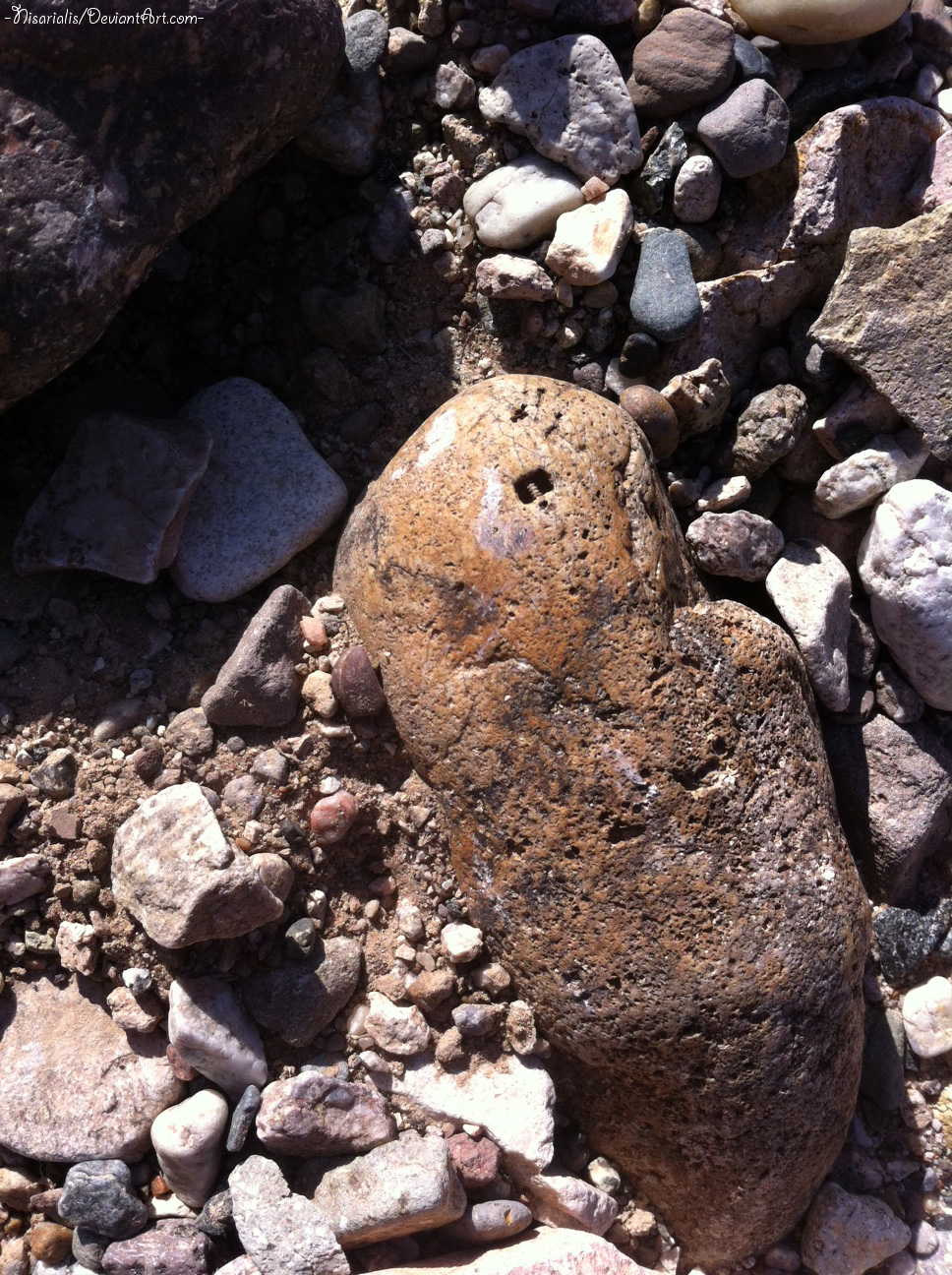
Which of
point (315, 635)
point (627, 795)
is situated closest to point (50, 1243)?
point (315, 635)

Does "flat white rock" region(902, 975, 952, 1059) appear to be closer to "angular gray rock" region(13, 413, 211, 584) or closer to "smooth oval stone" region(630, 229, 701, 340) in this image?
"smooth oval stone" region(630, 229, 701, 340)

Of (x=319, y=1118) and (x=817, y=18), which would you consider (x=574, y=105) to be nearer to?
(x=817, y=18)

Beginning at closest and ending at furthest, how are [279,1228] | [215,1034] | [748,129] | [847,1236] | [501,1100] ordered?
[279,1228] → [215,1034] → [501,1100] → [847,1236] → [748,129]

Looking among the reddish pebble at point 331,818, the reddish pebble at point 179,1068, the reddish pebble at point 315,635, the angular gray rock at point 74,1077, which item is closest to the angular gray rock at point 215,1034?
the reddish pebble at point 179,1068

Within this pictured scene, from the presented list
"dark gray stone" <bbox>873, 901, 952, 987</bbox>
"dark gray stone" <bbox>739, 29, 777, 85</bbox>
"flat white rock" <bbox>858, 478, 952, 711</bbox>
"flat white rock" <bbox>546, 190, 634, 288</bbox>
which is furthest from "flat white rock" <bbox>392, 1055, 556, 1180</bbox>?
"dark gray stone" <bbox>739, 29, 777, 85</bbox>

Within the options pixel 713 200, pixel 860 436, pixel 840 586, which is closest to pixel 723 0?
pixel 713 200

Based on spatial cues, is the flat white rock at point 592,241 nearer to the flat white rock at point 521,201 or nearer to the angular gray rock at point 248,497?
the flat white rock at point 521,201
